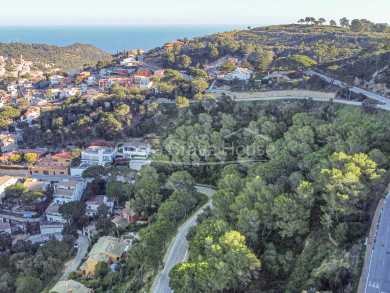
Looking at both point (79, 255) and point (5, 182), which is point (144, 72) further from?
point (79, 255)

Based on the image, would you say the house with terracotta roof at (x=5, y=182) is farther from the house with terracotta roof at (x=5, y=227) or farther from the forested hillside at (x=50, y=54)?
the forested hillside at (x=50, y=54)

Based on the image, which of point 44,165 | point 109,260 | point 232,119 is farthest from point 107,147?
point 109,260

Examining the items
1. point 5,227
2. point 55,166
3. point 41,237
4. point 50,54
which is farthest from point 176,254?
point 50,54

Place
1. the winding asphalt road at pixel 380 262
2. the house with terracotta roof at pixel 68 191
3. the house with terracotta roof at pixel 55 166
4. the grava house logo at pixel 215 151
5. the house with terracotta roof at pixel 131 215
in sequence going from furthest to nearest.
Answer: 1. the house with terracotta roof at pixel 55 166
2. the house with terracotta roof at pixel 68 191
3. the grava house logo at pixel 215 151
4. the house with terracotta roof at pixel 131 215
5. the winding asphalt road at pixel 380 262

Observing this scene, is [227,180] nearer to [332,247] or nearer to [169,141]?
[332,247]

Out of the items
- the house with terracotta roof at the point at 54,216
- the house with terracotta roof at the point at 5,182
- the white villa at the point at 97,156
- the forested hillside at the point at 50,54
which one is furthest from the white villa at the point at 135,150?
the forested hillside at the point at 50,54

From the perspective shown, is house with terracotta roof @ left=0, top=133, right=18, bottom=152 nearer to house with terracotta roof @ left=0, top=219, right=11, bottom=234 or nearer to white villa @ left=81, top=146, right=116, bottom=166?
white villa @ left=81, top=146, right=116, bottom=166

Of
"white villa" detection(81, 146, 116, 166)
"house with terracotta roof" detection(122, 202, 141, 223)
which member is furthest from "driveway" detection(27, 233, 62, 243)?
"white villa" detection(81, 146, 116, 166)
